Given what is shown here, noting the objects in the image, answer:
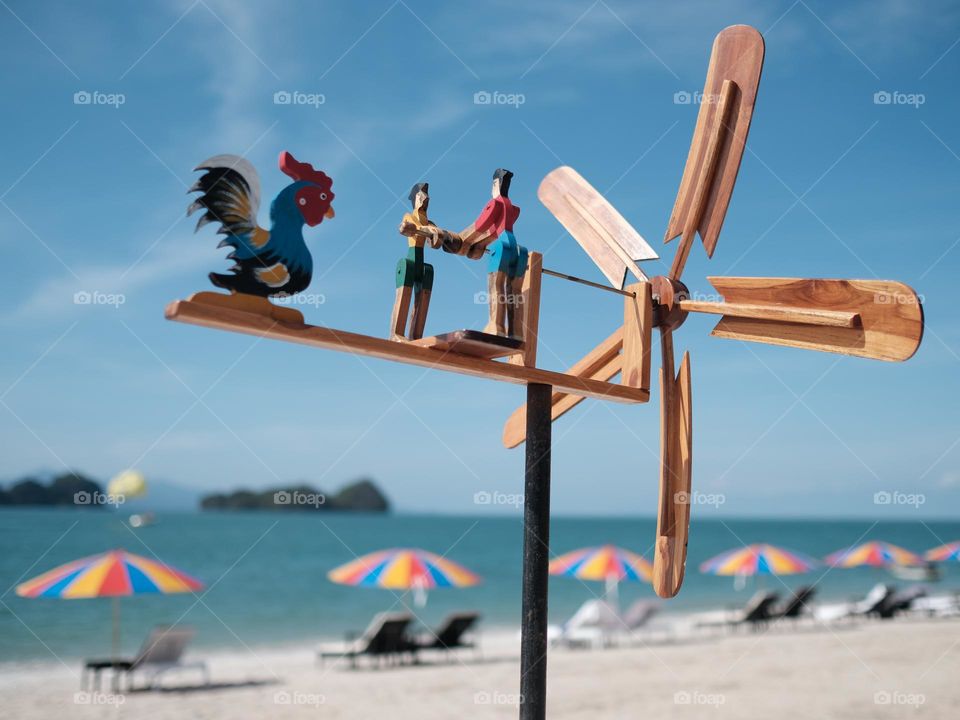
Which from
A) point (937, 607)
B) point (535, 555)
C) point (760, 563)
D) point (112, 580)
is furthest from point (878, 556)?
point (535, 555)

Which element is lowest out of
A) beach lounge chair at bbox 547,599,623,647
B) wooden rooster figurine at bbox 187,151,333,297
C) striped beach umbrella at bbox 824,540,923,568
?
wooden rooster figurine at bbox 187,151,333,297

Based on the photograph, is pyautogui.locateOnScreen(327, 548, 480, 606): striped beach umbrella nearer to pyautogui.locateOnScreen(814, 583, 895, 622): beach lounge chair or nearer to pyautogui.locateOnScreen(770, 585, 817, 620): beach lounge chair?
pyautogui.locateOnScreen(770, 585, 817, 620): beach lounge chair

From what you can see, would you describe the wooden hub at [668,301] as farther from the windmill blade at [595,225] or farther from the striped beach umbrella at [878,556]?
the striped beach umbrella at [878,556]

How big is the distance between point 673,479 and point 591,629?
46.1 feet

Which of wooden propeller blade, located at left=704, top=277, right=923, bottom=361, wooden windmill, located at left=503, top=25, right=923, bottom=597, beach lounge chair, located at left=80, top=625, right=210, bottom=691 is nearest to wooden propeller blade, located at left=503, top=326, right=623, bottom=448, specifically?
wooden windmill, located at left=503, top=25, right=923, bottom=597

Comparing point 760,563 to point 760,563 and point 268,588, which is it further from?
point 268,588

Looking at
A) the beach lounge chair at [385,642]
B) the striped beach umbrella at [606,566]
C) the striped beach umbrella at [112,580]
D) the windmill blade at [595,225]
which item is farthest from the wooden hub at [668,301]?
the striped beach umbrella at [606,566]

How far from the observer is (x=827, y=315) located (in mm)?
3926

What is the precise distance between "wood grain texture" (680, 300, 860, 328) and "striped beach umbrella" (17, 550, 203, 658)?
28.5 feet

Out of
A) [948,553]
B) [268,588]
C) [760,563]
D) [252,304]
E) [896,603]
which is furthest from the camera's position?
[268,588]

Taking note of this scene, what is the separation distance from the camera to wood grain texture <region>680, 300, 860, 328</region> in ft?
12.8

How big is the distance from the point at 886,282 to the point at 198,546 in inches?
2334

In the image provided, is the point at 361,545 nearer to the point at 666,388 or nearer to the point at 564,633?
the point at 564,633

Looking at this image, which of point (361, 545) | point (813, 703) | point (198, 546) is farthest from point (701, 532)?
point (813, 703)
